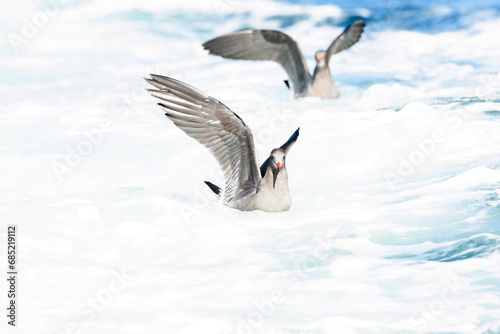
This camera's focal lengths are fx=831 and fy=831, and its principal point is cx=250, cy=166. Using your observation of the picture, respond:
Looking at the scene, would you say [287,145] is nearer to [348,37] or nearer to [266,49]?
[266,49]

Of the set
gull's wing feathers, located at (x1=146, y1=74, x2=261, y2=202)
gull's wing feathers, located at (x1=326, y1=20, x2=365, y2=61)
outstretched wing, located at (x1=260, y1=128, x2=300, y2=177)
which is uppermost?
gull's wing feathers, located at (x1=146, y1=74, x2=261, y2=202)

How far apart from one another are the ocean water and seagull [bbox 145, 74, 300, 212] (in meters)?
0.22

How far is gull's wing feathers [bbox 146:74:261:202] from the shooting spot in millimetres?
7750

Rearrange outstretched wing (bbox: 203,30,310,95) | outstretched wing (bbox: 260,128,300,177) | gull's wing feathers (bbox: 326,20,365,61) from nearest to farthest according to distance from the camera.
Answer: outstretched wing (bbox: 260,128,300,177)
outstretched wing (bbox: 203,30,310,95)
gull's wing feathers (bbox: 326,20,365,61)

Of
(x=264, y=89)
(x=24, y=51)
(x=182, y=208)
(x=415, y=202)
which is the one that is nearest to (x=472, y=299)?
(x=415, y=202)

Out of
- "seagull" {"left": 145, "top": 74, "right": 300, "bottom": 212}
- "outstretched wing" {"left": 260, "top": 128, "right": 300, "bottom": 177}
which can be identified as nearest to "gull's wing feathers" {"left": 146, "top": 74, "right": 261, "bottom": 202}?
"seagull" {"left": 145, "top": 74, "right": 300, "bottom": 212}

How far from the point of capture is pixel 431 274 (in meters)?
6.49

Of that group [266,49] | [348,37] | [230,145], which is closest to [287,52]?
[266,49]

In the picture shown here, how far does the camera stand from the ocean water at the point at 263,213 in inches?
237

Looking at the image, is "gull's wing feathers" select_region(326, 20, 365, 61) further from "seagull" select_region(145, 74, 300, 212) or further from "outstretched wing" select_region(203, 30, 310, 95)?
"seagull" select_region(145, 74, 300, 212)

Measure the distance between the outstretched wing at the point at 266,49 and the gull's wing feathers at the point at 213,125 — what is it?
4168 millimetres

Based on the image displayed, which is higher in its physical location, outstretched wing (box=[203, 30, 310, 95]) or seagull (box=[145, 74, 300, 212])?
seagull (box=[145, 74, 300, 212])

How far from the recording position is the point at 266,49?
43.1ft

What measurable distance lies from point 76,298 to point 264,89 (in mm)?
9772
